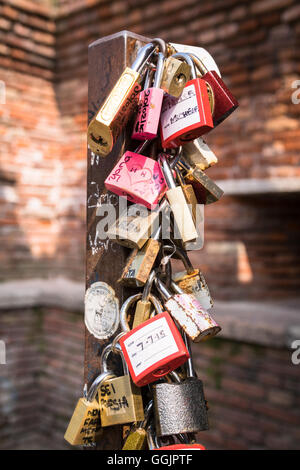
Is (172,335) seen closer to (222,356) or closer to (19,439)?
(222,356)

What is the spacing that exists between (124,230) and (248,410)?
6.57 ft

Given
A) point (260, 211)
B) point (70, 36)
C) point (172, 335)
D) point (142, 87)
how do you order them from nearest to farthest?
point (172, 335) → point (142, 87) → point (260, 211) → point (70, 36)

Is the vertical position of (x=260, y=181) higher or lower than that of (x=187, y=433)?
higher

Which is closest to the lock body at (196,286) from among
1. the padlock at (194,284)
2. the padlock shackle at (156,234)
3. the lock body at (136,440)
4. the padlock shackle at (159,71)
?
the padlock at (194,284)

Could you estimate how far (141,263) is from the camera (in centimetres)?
72

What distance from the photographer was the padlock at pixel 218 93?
2.66 ft

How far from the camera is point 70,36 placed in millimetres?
3289

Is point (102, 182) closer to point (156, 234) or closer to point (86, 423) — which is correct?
point (156, 234)

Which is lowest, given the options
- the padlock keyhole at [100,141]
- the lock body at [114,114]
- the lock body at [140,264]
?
the lock body at [140,264]

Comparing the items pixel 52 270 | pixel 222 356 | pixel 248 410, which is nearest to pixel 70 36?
pixel 52 270

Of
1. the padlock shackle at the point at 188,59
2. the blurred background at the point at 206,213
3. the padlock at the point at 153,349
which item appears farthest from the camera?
the blurred background at the point at 206,213

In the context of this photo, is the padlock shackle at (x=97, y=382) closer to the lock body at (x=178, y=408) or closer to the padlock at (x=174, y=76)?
the lock body at (x=178, y=408)

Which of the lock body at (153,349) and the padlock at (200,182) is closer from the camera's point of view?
the lock body at (153,349)

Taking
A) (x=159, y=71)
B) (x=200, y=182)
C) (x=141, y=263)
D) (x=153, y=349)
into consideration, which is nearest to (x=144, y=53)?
(x=159, y=71)
